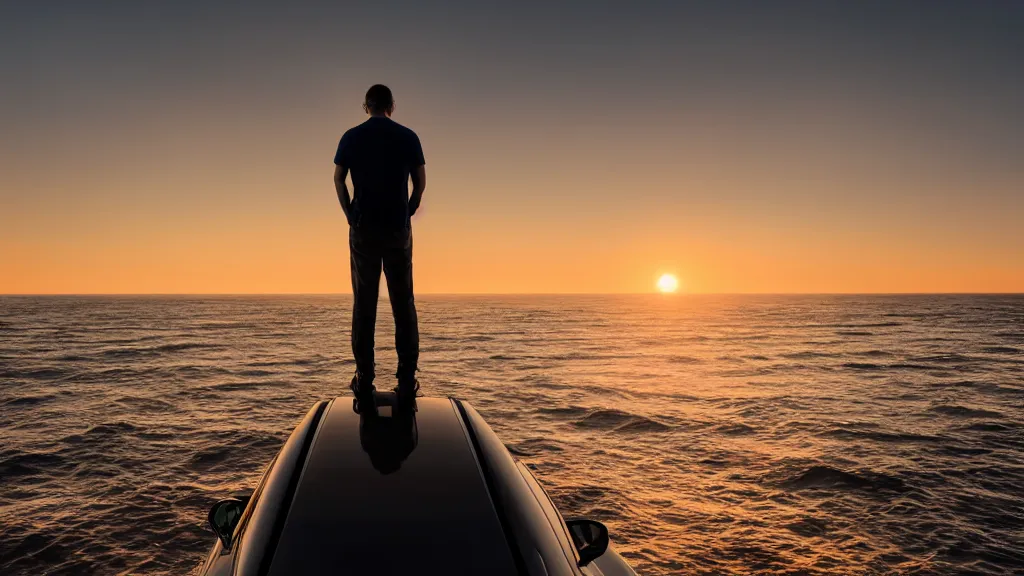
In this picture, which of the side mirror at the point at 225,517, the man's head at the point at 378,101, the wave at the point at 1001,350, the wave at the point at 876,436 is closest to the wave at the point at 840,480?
the wave at the point at 876,436

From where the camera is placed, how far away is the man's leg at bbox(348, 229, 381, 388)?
2.98 metres

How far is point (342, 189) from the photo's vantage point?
311cm

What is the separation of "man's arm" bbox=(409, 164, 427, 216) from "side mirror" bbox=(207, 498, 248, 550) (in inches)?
64.0

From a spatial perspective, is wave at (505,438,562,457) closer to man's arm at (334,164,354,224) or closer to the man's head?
man's arm at (334,164,354,224)

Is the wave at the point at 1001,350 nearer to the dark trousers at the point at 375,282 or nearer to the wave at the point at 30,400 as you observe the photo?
the dark trousers at the point at 375,282

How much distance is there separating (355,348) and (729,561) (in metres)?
4.06

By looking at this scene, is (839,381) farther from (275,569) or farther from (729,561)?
(275,569)

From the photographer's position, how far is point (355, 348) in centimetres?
307

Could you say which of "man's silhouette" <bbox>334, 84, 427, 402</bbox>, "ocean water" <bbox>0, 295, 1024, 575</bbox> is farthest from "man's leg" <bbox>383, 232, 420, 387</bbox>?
"ocean water" <bbox>0, 295, 1024, 575</bbox>

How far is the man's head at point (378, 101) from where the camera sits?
10.3ft

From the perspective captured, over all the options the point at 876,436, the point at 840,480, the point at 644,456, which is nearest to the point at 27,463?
the point at 644,456

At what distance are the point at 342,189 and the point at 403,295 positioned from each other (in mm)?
638

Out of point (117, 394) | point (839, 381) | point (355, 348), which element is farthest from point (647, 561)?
point (839, 381)

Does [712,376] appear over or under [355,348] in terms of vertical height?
under
